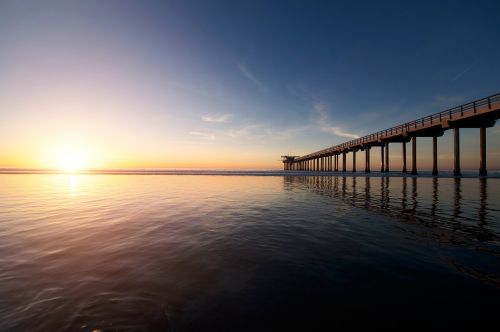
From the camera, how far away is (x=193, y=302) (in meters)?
2.47

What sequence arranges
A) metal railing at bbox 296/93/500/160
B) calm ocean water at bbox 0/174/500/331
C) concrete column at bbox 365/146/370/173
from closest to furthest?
calm ocean water at bbox 0/174/500/331 < metal railing at bbox 296/93/500/160 < concrete column at bbox 365/146/370/173

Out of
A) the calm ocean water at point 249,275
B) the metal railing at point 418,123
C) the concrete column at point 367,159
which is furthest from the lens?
the concrete column at point 367,159

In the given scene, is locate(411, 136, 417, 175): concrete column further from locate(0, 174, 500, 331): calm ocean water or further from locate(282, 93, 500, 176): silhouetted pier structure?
locate(0, 174, 500, 331): calm ocean water

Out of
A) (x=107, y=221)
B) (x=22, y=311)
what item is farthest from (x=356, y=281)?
(x=107, y=221)

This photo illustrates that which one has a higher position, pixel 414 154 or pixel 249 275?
pixel 414 154

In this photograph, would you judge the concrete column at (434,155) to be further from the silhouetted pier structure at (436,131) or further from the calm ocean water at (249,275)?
the calm ocean water at (249,275)

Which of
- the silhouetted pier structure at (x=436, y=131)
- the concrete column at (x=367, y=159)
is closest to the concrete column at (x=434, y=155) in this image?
the silhouetted pier structure at (x=436, y=131)

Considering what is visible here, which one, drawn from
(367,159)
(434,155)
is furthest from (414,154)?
(367,159)

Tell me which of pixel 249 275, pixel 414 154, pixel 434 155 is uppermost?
pixel 414 154

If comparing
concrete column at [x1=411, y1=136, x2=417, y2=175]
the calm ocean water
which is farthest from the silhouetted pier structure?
the calm ocean water

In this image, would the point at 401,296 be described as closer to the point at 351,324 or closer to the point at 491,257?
the point at 351,324

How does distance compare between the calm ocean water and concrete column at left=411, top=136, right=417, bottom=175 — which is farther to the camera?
concrete column at left=411, top=136, right=417, bottom=175

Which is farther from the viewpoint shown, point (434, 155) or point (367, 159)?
point (367, 159)

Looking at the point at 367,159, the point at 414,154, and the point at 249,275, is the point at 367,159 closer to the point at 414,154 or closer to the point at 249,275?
the point at 414,154
